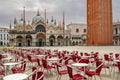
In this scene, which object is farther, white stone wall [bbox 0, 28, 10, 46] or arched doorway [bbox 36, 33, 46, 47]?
white stone wall [bbox 0, 28, 10, 46]

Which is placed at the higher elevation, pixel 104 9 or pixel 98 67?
pixel 104 9

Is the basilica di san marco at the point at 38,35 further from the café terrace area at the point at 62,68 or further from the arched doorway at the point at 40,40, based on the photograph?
the café terrace area at the point at 62,68

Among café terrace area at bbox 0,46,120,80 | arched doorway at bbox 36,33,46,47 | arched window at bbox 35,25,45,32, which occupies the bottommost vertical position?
café terrace area at bbox 0,46,120,80

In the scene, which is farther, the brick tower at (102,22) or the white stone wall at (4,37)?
the white stone wall at (4,37)

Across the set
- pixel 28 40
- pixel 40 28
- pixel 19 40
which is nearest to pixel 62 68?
pixel 19 40

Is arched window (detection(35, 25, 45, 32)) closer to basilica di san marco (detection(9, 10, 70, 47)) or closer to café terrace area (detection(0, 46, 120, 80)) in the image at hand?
basilica di san marco (detection(9, 10, 70, 47))

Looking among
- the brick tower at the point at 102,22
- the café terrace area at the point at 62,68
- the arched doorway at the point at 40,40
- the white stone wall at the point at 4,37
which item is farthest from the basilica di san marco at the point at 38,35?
the café terrace area at the point at 62,68

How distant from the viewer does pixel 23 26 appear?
72000mm

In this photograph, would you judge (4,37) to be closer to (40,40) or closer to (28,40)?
(28,40)

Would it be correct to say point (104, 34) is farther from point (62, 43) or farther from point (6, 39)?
point (6, 39)

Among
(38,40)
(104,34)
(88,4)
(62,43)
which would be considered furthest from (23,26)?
(104,34)

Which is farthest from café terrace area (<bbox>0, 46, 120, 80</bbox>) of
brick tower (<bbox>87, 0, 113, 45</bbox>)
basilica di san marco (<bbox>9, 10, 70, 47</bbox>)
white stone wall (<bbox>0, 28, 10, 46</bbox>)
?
white stone wall (<bbox>0, 28, 10, 46</bbox>)

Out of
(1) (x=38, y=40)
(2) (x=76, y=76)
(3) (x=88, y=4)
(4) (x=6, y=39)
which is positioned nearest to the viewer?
(2) (x=76, y=76)

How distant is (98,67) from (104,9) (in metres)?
26.2
